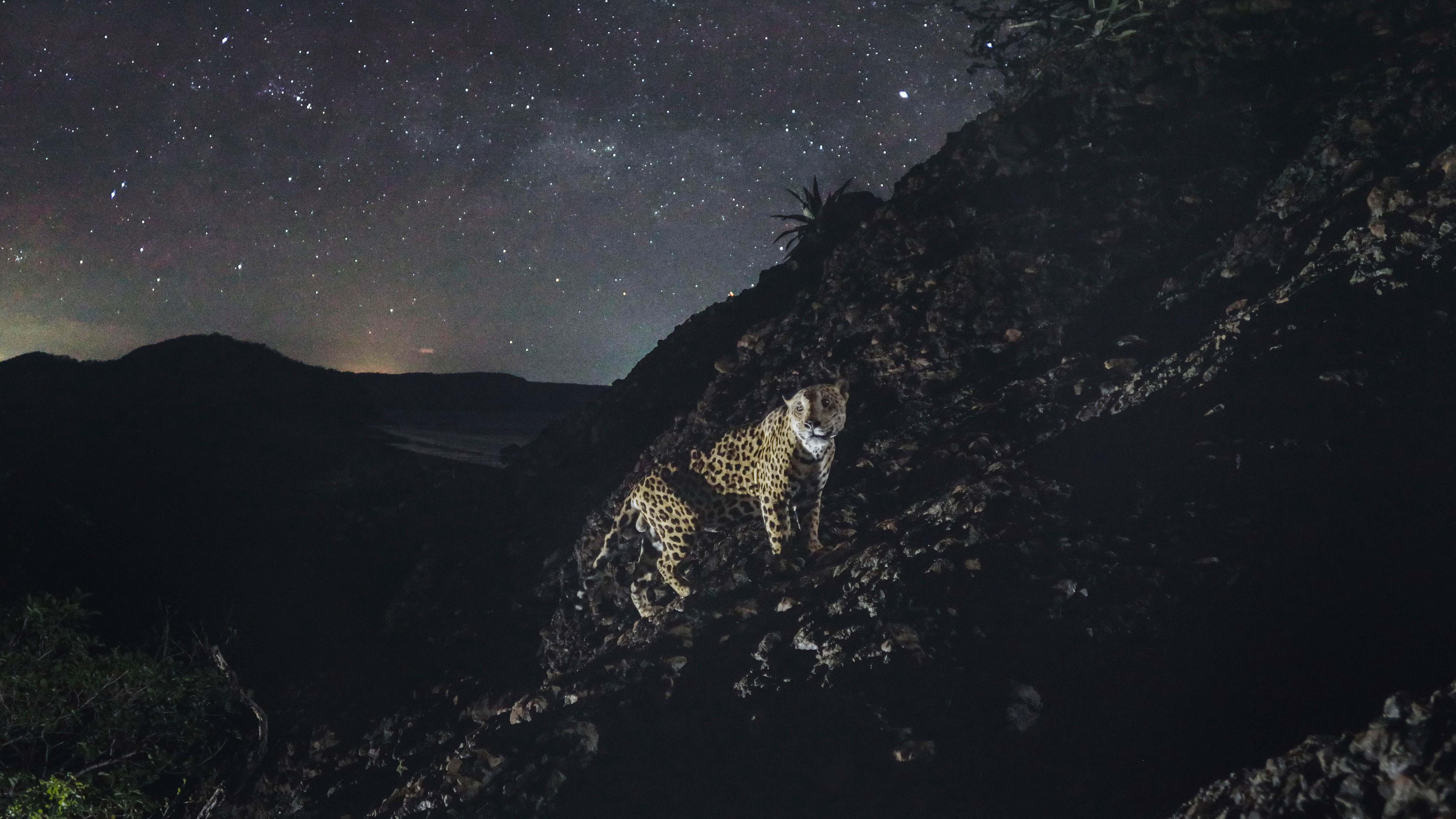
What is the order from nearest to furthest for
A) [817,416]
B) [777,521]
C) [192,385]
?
[817,416] → [777,521] → [192,385]

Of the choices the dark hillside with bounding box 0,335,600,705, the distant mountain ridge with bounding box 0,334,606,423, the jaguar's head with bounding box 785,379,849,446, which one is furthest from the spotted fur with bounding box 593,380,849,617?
the distant mountain ridge with bounding box 0,334,606,423

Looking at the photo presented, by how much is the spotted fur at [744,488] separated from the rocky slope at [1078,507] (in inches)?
22.2

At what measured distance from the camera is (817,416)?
7.68 m

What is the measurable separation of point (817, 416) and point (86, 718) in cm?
898

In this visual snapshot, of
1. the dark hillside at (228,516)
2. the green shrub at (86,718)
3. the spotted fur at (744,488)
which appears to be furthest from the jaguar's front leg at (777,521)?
the green shrub at (86,718)

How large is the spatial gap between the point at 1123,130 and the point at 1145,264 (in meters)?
2.60

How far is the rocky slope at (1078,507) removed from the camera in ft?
18.3

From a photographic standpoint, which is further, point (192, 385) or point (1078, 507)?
point (192, 385)

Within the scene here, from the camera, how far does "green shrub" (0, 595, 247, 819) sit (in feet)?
21.4

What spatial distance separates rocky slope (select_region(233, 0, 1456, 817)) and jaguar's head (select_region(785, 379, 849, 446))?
1371mm

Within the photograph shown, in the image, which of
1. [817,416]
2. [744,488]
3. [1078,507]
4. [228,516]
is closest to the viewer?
[817,416]

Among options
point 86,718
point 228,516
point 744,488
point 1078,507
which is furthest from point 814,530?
point 228,516

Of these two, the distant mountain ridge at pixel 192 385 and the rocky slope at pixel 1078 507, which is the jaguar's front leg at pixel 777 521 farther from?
the distant mountain ridge at pixel 192 385

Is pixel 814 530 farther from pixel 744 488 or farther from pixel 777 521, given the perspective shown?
pixel 744 488
